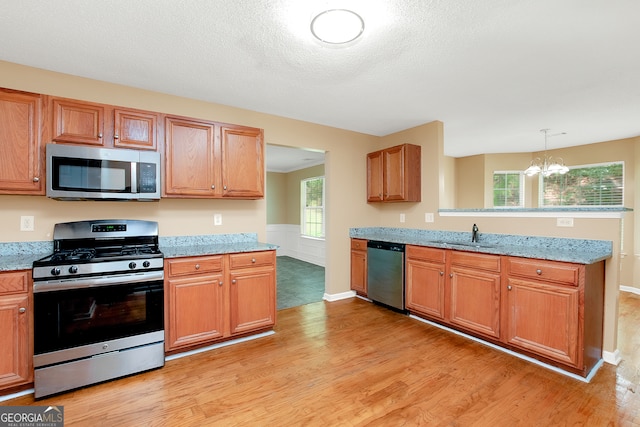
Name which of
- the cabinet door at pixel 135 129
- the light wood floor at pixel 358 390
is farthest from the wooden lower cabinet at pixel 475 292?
the cabinet door at pixel 135 129

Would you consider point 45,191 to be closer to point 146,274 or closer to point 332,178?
point 146,274

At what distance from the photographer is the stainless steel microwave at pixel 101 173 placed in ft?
7.55

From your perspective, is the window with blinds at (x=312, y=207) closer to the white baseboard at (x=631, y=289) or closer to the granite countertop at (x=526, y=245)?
the granite countertop at (x=526, y=245)

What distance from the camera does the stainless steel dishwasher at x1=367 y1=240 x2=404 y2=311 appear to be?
142 inches

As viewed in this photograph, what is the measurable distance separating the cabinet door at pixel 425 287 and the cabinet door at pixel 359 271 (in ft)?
2.43

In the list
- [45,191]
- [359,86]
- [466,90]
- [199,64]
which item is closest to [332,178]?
[359,86]

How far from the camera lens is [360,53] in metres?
2.24

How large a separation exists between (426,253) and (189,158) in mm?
2686

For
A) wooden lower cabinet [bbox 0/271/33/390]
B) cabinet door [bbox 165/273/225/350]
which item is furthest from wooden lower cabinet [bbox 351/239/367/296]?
wooden lower cabinet [bbox 0/271/33/390]

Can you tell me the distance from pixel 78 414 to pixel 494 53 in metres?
3.79

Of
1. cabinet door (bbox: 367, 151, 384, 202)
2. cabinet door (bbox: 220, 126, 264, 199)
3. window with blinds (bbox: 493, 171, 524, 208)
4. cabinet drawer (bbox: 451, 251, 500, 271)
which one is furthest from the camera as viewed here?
window with blinds (bbox: 493, 171, 524, 208)

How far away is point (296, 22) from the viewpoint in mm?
1877

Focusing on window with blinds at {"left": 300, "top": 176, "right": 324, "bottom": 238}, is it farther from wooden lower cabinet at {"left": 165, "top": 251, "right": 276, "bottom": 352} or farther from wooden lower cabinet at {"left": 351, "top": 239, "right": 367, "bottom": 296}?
wooden lower cabinet at {"left": 165, "top": 251, "right": 276, "bottom": 352}

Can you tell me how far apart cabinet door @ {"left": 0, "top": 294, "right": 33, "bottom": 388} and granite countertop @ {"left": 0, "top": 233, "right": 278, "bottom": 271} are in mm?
248
